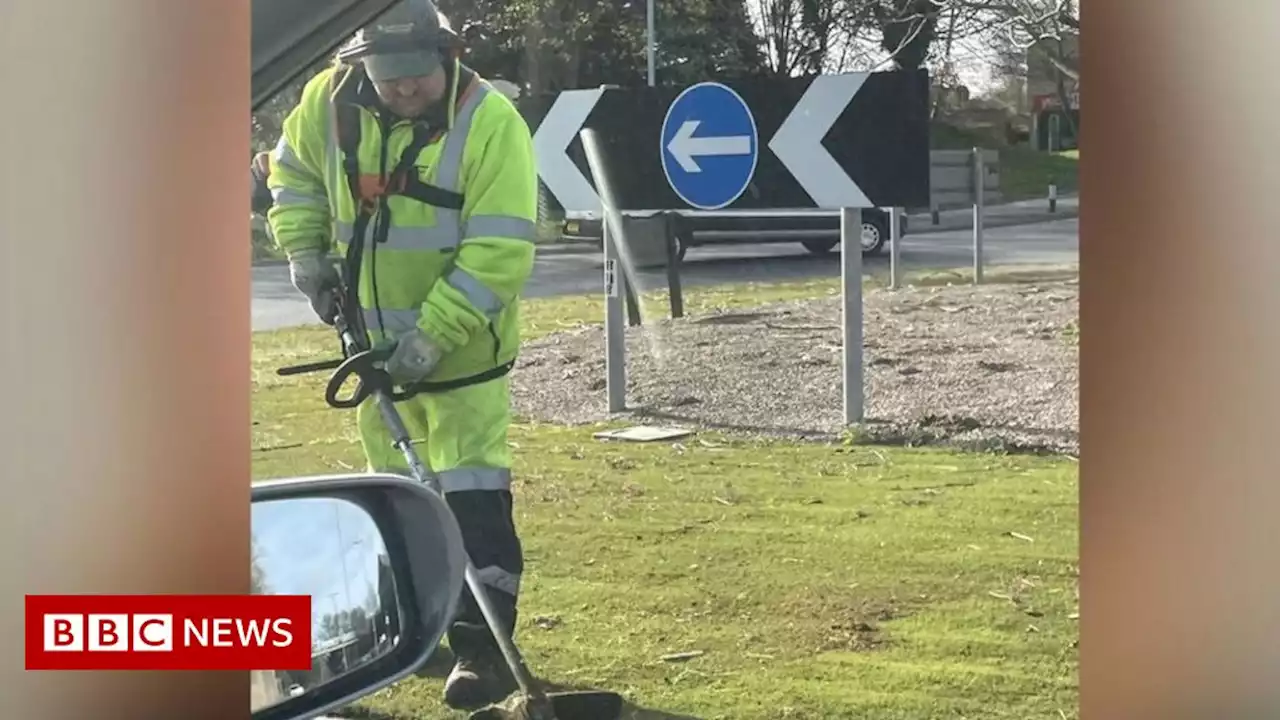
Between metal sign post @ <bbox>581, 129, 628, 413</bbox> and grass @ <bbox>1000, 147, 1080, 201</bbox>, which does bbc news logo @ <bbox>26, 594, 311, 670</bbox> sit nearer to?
metal sign post @ <bbox>581, 129, 628, 413</bbox>

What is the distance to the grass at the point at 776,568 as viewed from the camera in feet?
8.27

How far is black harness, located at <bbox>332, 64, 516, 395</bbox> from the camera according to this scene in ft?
8.52

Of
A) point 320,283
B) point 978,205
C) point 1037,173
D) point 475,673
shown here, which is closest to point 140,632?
point 475,673

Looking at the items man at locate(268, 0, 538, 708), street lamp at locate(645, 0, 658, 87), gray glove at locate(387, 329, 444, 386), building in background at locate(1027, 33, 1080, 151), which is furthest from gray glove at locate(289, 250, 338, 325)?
building in background at locate(1027, 33, 1080, 151)

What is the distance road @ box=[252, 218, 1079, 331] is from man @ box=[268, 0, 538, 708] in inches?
2.2

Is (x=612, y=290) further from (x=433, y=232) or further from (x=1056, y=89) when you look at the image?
(x=1056, y=89)

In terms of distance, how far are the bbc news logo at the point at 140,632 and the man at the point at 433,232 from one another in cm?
46

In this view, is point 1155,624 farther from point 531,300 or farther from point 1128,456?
point 531,300

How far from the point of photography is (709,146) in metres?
2.57

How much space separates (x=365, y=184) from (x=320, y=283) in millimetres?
210

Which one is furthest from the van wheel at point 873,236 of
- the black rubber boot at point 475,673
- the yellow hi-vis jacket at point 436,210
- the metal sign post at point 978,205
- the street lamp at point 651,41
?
the black rubber boot at point 475,673

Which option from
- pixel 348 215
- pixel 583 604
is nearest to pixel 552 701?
pixel 583 604

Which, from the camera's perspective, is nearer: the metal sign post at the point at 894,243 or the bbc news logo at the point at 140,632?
the metal sign post at the point at 894,243

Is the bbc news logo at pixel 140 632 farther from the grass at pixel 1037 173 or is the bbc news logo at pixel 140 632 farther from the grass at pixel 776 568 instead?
the grass at pixel 1037 173
